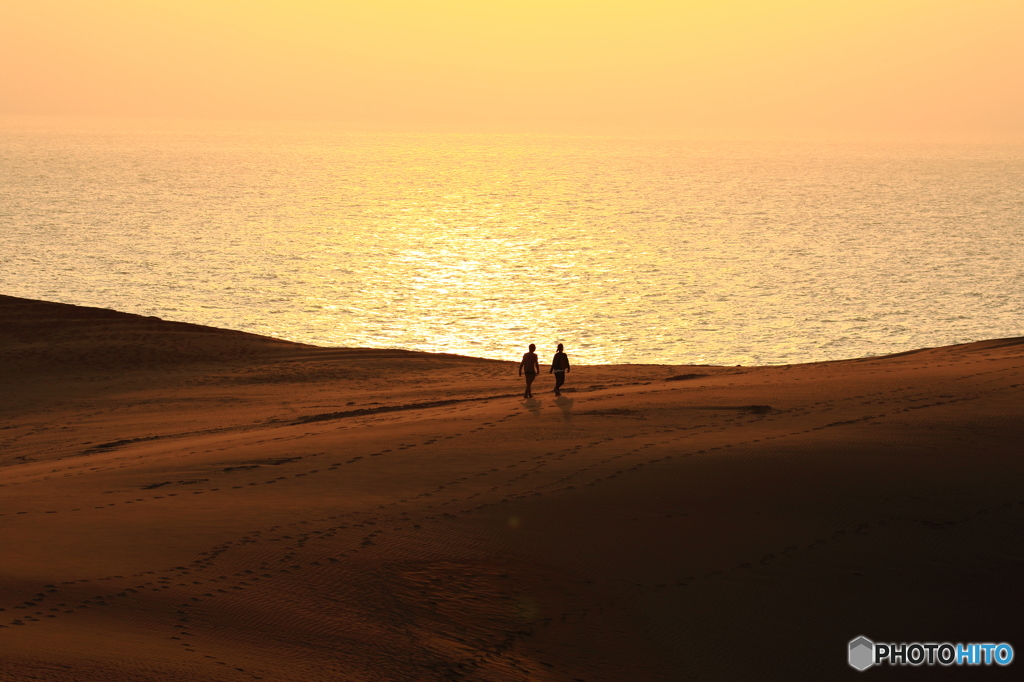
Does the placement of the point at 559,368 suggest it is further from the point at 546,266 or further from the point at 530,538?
the point at 546,266

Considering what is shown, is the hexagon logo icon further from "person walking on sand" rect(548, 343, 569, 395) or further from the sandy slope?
"person walking on sand" rect(548, 343, 569, 395)

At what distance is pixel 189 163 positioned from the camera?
19575cm

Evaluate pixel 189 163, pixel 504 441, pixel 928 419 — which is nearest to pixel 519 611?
pixel 504 441

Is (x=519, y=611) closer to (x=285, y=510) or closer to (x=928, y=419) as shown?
(x=285, y=510)

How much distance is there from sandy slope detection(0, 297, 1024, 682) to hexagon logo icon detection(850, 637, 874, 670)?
4.8 inches

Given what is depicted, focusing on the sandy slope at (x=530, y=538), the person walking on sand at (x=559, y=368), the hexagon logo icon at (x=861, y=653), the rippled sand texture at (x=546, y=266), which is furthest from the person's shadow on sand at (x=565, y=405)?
the rippled sand texture at (x=546, y=266)

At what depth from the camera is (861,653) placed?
10.8 m

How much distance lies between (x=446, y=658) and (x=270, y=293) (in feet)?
148

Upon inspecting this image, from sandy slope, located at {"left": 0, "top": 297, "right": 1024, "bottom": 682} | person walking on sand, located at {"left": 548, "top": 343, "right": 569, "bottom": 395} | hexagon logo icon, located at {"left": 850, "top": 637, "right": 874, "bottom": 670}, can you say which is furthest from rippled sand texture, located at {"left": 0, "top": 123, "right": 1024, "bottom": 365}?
hexagon logo icon, located at {"left": 850, "top": 637, "right": 874, "bottom": 670}

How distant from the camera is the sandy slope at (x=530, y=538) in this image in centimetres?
1004

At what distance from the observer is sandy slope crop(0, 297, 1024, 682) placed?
10039 mm

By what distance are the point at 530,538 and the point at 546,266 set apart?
2157 inches

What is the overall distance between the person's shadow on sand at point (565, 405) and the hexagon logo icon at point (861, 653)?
8.88 metres

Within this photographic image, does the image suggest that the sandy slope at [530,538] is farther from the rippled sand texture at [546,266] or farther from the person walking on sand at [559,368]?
the rippled sand texture at [546,266]
